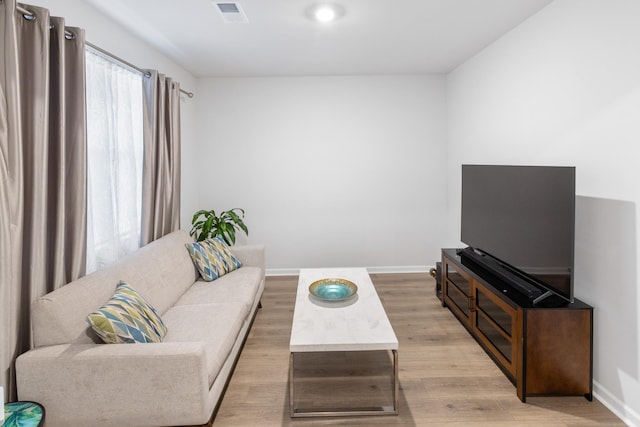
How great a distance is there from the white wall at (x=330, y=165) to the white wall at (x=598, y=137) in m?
1.87

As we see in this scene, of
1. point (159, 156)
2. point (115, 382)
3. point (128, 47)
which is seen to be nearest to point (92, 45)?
point (128, 47)

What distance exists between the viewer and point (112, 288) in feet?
7.81

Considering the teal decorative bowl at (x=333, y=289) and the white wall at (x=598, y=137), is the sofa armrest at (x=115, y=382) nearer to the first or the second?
the teal decorative bowl at (x=333, y=289)

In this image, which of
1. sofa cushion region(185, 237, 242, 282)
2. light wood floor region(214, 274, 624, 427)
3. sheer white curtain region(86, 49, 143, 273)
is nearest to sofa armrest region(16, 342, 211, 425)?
light wood floor region(214, 274, 624, 427)

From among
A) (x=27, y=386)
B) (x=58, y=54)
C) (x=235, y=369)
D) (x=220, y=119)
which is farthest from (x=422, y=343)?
(x=220, y=119)

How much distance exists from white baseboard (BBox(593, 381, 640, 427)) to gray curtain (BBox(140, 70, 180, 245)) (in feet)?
11.4

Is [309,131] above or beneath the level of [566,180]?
above

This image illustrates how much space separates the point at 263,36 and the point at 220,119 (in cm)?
187

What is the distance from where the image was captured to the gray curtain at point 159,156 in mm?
3434

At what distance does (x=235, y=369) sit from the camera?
278 centimetres

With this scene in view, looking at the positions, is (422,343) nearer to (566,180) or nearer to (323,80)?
(566,180)

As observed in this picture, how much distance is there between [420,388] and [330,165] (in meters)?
3.17

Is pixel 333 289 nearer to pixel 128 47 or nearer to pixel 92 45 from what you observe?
pixel 92 45

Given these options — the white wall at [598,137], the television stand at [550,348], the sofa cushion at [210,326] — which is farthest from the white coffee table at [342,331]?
the white wall at [598,137]
